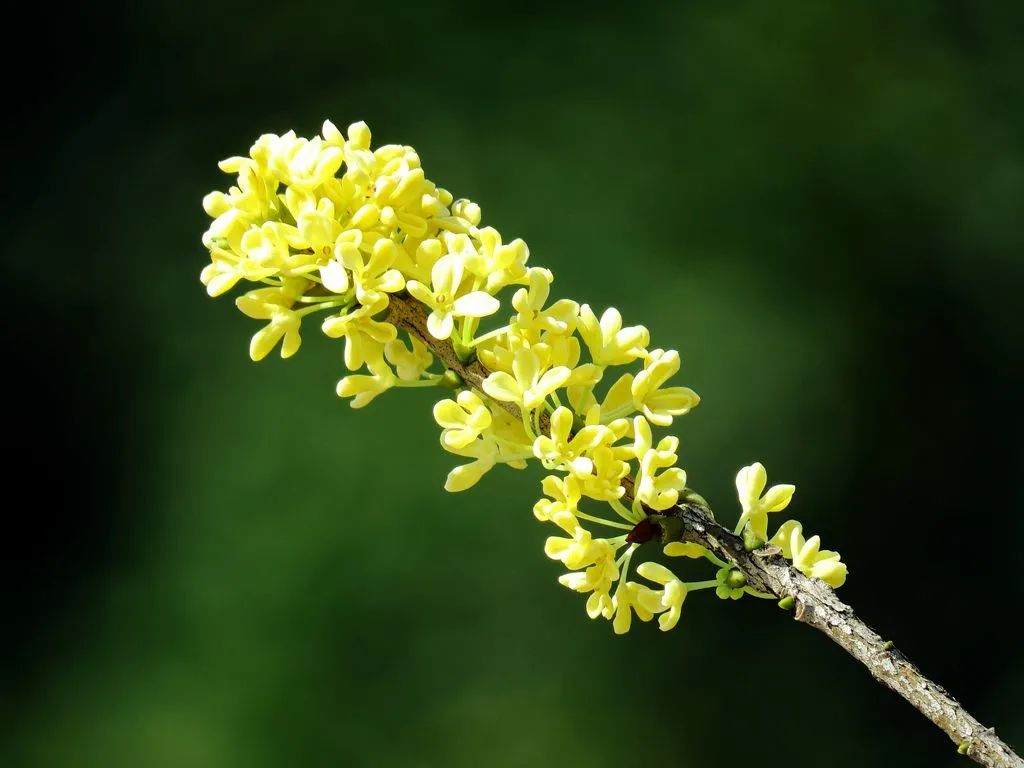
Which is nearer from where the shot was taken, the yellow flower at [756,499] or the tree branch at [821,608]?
the tree branch at [821,608]

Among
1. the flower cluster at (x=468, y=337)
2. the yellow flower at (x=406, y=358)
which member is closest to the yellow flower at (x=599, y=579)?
the flower cluster at (x=468, y=337)

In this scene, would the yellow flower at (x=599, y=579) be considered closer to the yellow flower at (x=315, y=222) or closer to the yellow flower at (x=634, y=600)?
the yellow flower at (x=634, y=600)

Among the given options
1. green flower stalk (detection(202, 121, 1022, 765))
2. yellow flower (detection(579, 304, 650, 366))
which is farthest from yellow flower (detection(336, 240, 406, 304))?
yellow flower (detection(579, 304, 650, 366))

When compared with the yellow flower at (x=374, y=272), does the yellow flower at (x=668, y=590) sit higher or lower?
lower

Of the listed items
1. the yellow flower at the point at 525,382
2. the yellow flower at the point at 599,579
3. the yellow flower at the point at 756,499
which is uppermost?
the yellow flower at the point at 756,499

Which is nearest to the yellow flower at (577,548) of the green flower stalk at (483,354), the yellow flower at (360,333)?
the green flower stalk at (483,354)

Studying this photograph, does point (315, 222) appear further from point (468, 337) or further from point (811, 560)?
point (811, 560)

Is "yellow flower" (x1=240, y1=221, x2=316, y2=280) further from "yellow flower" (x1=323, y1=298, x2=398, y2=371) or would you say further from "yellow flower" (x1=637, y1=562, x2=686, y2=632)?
"yellow flower" (x1=637, y1=562, x2=686, y2=632)
